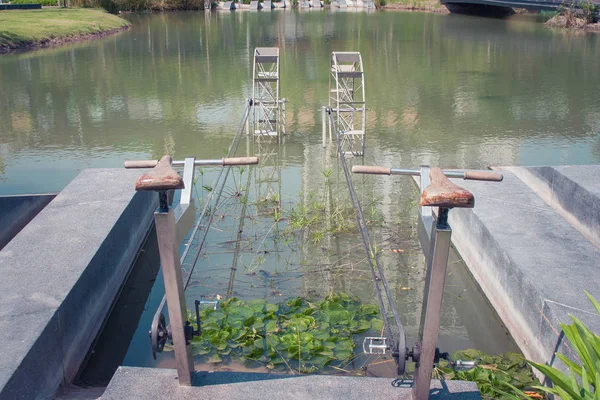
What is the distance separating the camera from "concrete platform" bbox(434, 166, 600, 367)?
3.96 meters

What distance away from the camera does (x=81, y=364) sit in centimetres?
417

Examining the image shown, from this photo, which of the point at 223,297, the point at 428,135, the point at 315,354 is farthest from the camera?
the point at 428,135

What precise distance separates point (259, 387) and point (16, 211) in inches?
154

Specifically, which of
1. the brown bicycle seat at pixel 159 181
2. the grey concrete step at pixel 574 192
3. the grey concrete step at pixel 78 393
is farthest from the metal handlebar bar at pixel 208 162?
the grey concrete step at pixel 574 192

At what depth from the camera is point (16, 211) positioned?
6.04m

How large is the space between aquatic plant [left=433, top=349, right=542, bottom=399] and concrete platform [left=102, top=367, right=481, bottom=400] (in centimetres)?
74

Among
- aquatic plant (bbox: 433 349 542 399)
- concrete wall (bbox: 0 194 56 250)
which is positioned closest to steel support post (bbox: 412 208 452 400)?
aquatic plant (bbox: 433 349 542 399)

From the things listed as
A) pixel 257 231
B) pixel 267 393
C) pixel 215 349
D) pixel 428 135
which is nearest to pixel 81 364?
pixel 215 349

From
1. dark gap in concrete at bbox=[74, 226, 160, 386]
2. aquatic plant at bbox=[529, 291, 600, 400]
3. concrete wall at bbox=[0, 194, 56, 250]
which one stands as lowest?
dark gap in concrete at bbox=[74, 226, 160, 386]

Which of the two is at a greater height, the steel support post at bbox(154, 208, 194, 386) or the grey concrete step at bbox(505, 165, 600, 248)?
the steel support post at bbox(154, 208, 194, 386)

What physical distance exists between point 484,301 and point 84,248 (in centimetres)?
293

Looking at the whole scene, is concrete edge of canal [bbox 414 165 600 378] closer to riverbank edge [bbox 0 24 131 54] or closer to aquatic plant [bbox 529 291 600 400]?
aquatic plant [bbox 529 291 600 400]

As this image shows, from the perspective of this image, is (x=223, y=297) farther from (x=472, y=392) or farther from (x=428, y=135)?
(x=428, y=135)

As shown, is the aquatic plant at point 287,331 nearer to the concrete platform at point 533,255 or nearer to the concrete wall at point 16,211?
the concrete platform at point 533,255
